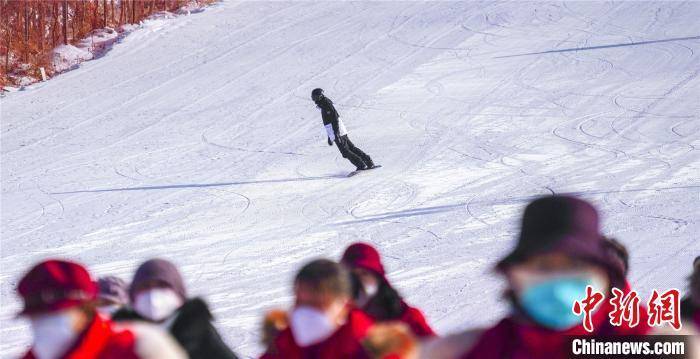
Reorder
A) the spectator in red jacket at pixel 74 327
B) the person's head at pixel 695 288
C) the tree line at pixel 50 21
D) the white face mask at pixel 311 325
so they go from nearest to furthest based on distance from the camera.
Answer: the spectator in red jacket at pixel 74 327 < the white face mask at pixel 311 325 < the person's head at pixel 695 288 < the tree line at pixel 50 21

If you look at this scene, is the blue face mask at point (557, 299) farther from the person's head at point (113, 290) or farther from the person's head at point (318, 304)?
the person's head at point (113, 290)

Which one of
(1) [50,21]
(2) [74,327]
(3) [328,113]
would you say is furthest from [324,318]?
(1) [50,21]

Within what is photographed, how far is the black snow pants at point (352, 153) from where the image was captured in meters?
14.0

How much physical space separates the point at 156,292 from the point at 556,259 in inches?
65.4

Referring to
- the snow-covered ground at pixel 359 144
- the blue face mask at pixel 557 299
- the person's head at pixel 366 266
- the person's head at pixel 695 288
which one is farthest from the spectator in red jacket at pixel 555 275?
the snow-covered ground at pixel 359 144

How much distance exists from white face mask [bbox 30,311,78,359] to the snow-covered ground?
486 centimetres

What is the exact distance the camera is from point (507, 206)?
38.5ft

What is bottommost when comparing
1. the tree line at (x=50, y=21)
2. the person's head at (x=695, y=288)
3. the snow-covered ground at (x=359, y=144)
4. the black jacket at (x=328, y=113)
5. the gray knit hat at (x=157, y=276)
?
the tree line at (x=50, y=21)

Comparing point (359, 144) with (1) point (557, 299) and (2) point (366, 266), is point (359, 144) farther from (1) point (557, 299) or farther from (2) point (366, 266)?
(1) point (557, 299)

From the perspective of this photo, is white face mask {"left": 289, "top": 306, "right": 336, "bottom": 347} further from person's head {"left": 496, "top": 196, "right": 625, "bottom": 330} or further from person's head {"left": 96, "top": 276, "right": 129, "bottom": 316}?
person's head {"left": 96, "top": 276, "right": 129, "bottom": 316}

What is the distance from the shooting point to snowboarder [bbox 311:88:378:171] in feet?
45.6

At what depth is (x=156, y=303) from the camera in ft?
11.3

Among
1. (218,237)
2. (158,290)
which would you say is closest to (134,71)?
(218,237)

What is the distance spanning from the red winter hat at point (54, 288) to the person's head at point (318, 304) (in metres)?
0.57
